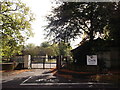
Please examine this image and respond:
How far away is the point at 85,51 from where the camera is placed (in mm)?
11766

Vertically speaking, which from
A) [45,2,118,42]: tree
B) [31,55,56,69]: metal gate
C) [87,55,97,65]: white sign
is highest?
[45,2,118,42]: tree

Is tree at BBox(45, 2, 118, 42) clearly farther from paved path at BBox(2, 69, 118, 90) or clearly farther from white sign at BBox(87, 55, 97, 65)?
paved path at BBox(2, 69, 118, 90)

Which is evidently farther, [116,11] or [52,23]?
[52,23]

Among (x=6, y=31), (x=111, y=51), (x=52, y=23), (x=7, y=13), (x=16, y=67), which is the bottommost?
(x=16, y=67)

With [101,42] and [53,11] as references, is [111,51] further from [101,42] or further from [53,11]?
[53,11]

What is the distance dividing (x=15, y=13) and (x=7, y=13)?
2.55 ft

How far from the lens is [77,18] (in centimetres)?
1226

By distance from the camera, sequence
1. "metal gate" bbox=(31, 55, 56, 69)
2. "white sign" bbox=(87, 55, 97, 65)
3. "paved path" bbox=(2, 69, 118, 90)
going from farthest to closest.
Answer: "metal gate" bbox=(31, 55, 56, 69) < "white sign" bbox=(87, 55, 97, 65) < "paved path" bbox=(2, 69, 118, 90)

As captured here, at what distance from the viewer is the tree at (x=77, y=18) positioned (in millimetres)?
10343

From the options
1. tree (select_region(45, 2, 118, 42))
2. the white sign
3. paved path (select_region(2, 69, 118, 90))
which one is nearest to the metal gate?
tree (select_region(45, 2, 118, 42))

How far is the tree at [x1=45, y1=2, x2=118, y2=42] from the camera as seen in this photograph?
1034 centimetres

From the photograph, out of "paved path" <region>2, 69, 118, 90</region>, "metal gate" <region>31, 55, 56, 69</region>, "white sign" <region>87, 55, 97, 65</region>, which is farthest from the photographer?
"metal gate" <region>31, 55, 56, 69</region>

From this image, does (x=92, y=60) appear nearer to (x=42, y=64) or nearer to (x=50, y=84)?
(x=50, y=84)

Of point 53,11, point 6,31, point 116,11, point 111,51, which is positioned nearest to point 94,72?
point 111,51
